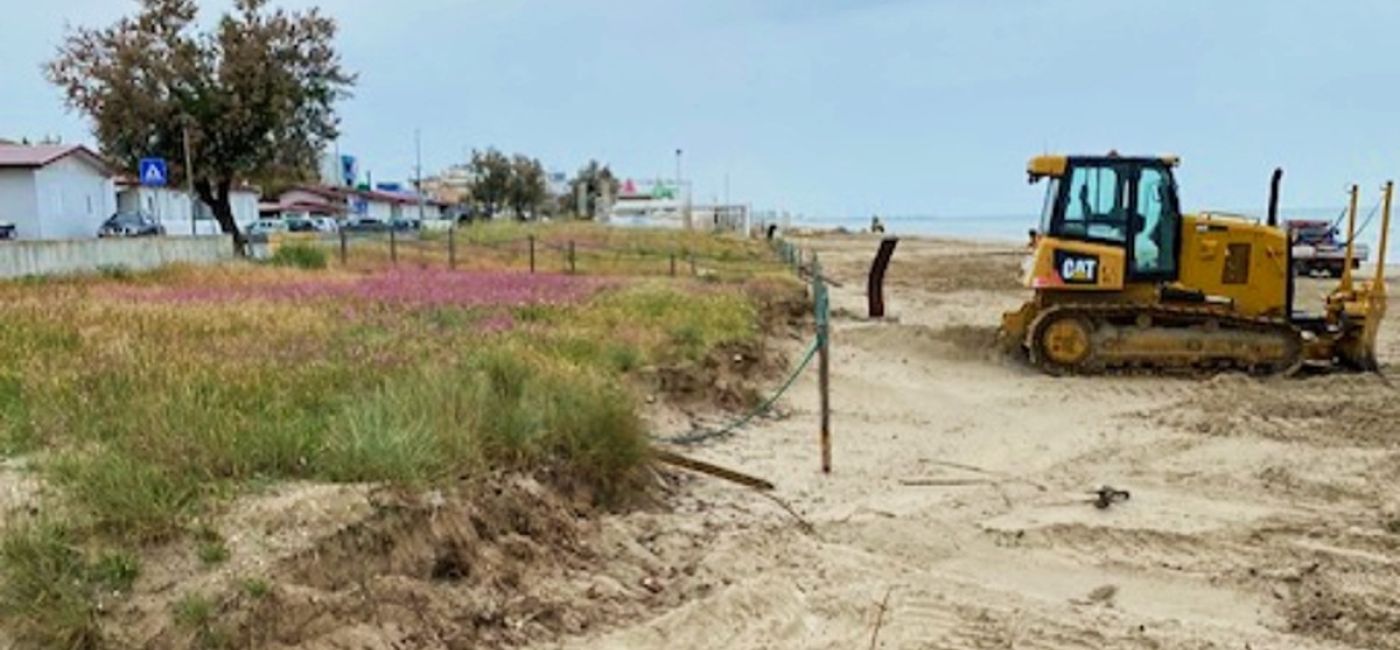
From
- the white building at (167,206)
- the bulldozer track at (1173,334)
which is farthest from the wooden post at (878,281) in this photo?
the white building at (167,206)

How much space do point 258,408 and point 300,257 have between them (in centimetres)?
1856

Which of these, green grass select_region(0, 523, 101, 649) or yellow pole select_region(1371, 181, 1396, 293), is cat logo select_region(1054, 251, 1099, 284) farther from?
green grass select_region(0, 523, 101, 649)

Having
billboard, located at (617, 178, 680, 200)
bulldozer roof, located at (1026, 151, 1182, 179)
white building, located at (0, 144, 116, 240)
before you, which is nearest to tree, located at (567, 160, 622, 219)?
billboard, located at (617, 178, 680, 200)

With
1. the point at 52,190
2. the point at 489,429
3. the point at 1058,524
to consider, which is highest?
the point at 52,190

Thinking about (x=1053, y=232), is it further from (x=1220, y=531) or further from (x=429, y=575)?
(x=429, y=575)

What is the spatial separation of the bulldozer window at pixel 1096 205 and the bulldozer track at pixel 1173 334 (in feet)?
2.98

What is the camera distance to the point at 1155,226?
542 inches

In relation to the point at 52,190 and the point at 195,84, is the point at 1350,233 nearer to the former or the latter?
the point at 195,84

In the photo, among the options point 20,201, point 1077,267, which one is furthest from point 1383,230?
point 20,201

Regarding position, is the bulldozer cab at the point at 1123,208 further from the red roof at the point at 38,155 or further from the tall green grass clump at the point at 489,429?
the red roof at the point at 38,155

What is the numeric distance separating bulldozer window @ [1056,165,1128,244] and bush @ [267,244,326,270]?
1491cm

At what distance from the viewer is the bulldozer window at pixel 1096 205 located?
13742 mm

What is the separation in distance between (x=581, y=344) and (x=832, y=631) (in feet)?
17.7

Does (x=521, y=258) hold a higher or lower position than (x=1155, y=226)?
lower
